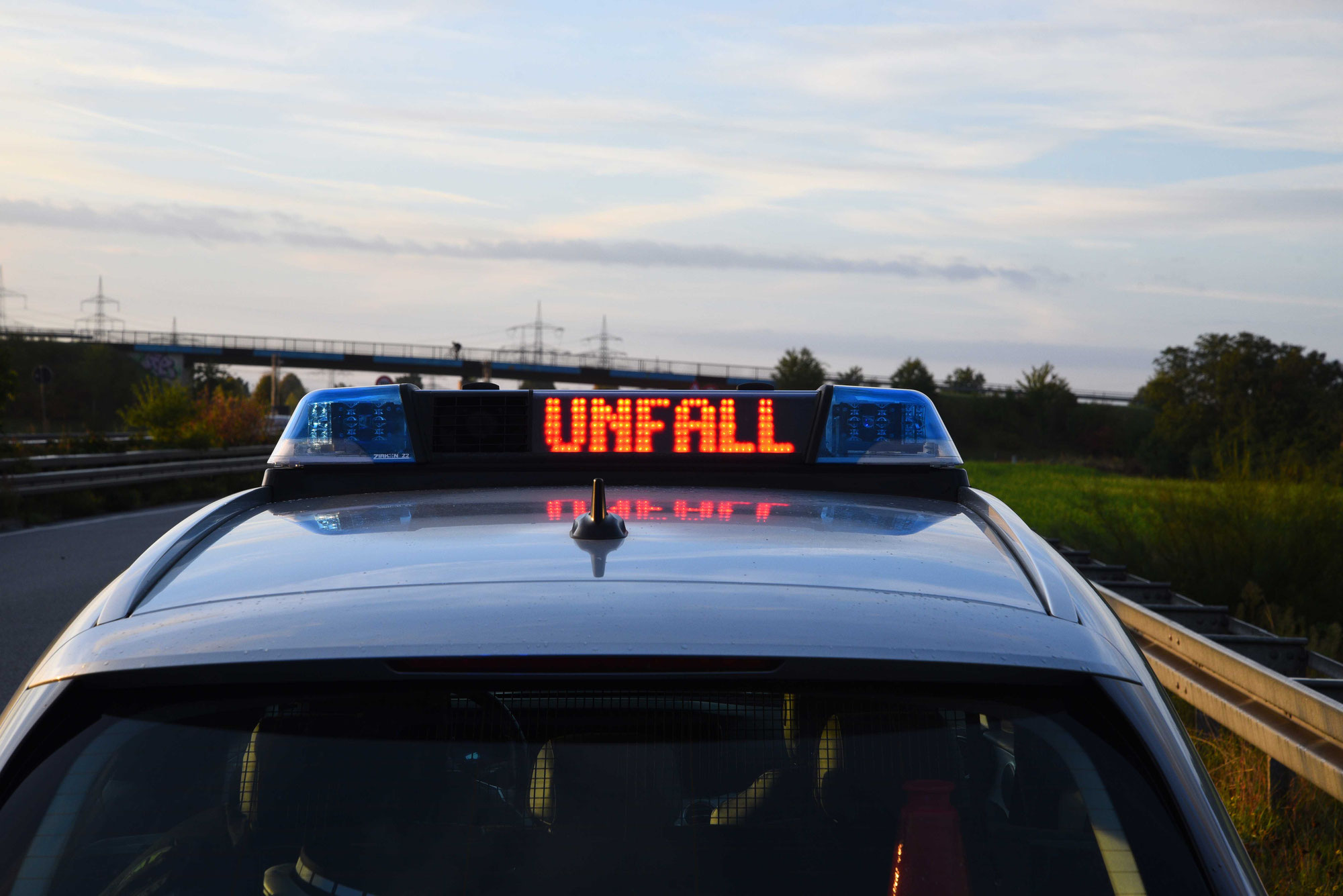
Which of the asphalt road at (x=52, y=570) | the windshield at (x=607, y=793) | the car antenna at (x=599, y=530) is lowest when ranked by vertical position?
the asphalt road at (x=52, y=570)

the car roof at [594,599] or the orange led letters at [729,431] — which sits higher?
the orange led letters at [729,431]

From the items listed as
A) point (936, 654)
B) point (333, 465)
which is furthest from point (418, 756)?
point (333, 465)

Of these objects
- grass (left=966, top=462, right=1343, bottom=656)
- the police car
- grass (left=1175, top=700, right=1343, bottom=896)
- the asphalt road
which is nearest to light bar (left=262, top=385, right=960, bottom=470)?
the police car

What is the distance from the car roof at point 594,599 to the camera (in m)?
1.56

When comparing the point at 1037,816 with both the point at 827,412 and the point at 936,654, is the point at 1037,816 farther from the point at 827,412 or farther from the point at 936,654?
the point at 827,412

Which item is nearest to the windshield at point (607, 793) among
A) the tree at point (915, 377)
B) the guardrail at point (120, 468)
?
the guardrail at point (120, 468)

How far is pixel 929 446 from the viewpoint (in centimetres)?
291

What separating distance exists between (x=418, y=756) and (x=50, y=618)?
10.9m

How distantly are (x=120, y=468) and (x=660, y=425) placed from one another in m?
22.9

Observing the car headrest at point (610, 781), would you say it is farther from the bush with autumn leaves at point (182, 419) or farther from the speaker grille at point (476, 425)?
the bush with autumn leaves at point (182, 419)

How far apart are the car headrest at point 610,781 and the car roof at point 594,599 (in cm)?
13

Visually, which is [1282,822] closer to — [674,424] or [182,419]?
[674,424]

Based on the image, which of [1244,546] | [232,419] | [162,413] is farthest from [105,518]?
[1244,546]

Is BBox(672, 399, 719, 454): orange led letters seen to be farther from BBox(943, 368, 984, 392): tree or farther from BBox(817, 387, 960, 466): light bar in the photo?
BBox(943, 368, 984, 392): tree
